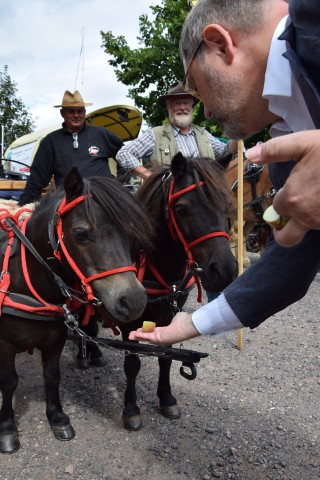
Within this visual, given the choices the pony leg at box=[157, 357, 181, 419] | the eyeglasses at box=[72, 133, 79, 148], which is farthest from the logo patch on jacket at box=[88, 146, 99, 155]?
the pony leg at box=[157, 357, 181, 419]

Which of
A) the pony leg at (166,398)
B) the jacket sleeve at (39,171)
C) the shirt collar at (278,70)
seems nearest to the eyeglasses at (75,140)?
the jacket sleeve at (39,171)

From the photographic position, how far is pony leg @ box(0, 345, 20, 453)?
2.58 meters

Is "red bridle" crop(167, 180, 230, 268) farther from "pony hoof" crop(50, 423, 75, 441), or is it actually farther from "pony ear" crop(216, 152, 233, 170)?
"pony hoof" crop(50, 423, 75, 441)

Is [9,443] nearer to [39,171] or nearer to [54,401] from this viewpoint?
[54,401]

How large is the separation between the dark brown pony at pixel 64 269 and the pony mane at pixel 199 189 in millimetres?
430

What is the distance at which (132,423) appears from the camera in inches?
113

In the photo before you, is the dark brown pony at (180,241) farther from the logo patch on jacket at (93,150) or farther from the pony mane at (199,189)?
the logo patch on jacket at (93,150)

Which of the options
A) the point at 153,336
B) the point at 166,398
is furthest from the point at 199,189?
the point at 166,398

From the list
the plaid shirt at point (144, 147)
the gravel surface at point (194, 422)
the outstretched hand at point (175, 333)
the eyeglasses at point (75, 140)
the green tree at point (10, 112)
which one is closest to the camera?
the outstretched hand at point (175, 333)

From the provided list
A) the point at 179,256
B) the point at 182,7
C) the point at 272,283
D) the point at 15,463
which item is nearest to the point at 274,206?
the point at 272,283

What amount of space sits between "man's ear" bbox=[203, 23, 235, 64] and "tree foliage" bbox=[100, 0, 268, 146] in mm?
11951

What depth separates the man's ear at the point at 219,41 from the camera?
41.1 inches

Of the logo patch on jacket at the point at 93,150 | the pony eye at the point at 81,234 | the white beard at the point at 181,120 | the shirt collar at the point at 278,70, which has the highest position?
the shirt collar at the point at 278,70

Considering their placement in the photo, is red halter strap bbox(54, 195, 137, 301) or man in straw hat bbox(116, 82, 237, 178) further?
man in straw hat bbox(116, 82, 237, 178)
